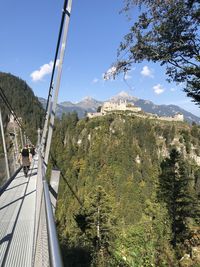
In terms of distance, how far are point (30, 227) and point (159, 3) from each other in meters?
6.19

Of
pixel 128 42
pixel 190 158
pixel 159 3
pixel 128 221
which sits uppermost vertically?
pixel 159 3

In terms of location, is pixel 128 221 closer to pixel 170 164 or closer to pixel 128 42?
pixel 170 164

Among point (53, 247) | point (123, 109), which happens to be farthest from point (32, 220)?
point (123, 109)

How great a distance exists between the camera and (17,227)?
571 centimetres

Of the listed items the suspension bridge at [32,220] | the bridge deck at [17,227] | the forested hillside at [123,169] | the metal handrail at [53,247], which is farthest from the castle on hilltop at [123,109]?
the metal handrail at [53,247]

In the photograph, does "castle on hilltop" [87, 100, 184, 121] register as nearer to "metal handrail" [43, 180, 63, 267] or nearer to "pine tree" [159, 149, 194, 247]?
"pine tree" [159, 149, 194, 247]

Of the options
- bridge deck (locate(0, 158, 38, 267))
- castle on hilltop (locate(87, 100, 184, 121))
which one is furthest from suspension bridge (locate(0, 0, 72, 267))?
castle on hilltop (locate(87, 100, 184, 121))

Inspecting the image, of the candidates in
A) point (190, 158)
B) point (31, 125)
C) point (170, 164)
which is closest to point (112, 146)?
point (190, 158)

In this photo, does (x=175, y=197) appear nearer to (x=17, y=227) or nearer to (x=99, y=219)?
(x=99, y=219)

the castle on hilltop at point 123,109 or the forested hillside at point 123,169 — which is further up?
the castle on hilltop at point 123,109

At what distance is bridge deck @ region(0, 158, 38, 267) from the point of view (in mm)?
4371

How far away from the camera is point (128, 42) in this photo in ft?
32.3

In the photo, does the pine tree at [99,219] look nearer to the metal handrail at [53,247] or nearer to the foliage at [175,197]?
the foliage at [175,197]

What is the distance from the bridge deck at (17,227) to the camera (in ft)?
14.3
